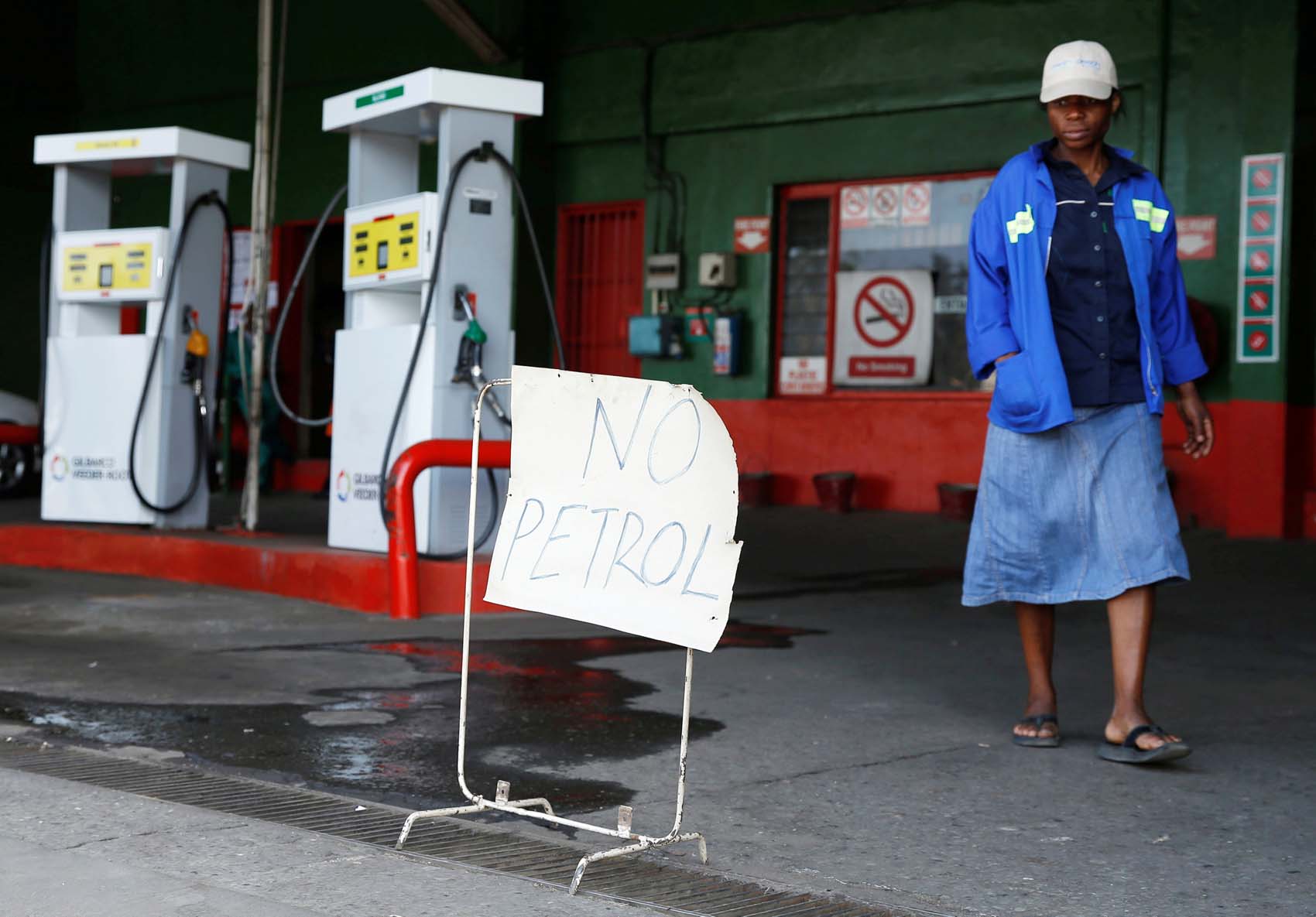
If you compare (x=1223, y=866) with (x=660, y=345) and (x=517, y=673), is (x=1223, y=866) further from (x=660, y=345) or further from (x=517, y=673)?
(x=660, y=345)

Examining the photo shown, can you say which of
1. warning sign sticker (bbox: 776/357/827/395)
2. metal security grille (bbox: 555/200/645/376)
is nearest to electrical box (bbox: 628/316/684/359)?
metal security grille (bbox: 555/200/645/376)

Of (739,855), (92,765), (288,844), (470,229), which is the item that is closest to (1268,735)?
(739,855)

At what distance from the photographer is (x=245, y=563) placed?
8141 millimetres

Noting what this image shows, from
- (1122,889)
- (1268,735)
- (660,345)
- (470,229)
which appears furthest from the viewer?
(660,345)

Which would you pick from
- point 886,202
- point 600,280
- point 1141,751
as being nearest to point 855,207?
point 886,202

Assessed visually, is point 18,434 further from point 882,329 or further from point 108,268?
point 882,329

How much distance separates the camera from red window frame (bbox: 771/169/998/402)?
523 inches

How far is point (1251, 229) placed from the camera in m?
11.4

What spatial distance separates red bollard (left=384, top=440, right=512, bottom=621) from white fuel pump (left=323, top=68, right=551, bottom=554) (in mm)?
369

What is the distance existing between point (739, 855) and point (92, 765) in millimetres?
1798

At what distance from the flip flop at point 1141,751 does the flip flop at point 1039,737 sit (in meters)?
0.16

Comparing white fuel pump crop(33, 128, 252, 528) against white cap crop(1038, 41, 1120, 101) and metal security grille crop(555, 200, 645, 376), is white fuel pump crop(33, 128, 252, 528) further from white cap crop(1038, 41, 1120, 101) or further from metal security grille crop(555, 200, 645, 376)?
metal security grille crop(555, 200, 645, 376)

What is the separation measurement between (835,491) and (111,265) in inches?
243

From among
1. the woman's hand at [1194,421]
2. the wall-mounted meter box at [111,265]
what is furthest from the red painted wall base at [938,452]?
the woman's hand at [1194,421]
